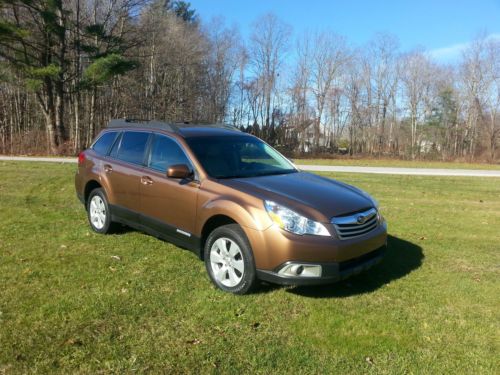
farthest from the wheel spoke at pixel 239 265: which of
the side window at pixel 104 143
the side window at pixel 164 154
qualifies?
the side window at pixel 104 143

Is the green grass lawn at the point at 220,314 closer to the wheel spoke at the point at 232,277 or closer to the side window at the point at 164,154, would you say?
the wheel spoke at the point at 232,277

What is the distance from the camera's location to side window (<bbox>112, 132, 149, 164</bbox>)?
19.3 ft

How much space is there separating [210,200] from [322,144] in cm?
4914

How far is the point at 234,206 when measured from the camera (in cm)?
440

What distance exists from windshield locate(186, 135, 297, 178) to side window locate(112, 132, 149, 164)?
90cm

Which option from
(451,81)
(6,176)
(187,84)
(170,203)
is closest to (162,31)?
(187,84)

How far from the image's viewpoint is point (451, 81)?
50312 millimetres

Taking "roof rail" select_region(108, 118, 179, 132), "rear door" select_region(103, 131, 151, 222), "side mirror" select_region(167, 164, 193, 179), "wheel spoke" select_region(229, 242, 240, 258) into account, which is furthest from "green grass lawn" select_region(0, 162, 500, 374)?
"roof rail" select_region(108, 118, 179, 132)

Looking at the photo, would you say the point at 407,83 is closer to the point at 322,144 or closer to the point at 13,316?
the point at 322,144

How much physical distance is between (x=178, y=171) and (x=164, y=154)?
77 cm

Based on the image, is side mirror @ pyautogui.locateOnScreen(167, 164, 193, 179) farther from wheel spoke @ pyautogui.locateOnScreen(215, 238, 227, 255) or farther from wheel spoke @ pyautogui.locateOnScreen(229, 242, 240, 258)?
wheel spoke @ pyautogui.locateOnScreen(229, 242, 240, 258)

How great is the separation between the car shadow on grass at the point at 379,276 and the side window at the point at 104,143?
3.79 meters

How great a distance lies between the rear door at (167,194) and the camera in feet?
16.3

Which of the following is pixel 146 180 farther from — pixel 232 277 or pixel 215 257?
pixel 232 277
